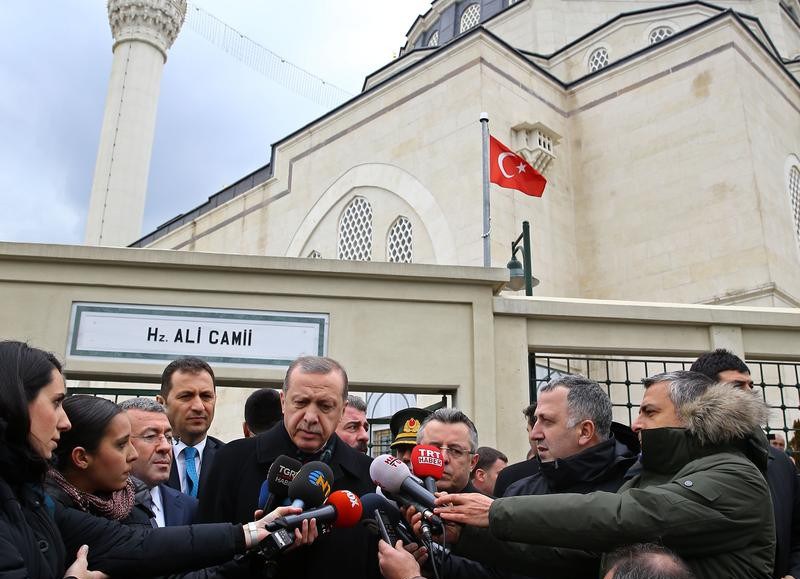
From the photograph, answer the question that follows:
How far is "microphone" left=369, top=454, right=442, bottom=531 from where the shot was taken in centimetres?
232

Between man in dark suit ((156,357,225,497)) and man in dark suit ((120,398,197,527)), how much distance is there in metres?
0.47

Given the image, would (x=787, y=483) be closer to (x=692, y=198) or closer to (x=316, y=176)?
(x=692, y=198)

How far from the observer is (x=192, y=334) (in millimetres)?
5527

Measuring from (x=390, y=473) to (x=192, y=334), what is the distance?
3517mm

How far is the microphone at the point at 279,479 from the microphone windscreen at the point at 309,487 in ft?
0.31

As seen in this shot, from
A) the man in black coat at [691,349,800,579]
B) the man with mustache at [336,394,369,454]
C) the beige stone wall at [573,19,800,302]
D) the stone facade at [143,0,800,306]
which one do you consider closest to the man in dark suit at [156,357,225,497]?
the man with mustache at [336,394,369,454]

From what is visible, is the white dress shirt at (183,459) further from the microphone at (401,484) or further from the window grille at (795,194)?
the window grille at (795,194)

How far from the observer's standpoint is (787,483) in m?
3.09

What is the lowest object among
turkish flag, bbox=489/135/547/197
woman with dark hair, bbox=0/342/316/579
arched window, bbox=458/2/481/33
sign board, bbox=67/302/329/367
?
woman with dark hair, bbox=0/342/316/579

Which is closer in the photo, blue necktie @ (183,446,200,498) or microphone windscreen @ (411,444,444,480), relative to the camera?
microphone windscreen @ (411,444,444,480)

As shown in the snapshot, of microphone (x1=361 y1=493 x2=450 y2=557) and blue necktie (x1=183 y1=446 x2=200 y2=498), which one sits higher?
blue necktie (x1=183 y1=446 x2=200 y2=498)

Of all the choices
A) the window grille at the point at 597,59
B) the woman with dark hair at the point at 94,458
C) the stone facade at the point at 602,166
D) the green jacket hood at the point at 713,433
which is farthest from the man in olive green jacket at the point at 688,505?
the window grille at the point at 597,59

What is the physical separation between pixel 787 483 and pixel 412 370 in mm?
2996

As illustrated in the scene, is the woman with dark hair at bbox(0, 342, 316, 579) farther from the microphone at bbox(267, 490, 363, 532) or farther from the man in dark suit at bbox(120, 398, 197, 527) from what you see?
the man in dark suit at bbox(120, 398, 197, 527)
